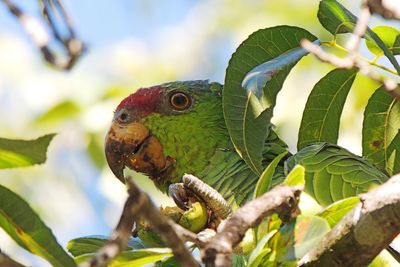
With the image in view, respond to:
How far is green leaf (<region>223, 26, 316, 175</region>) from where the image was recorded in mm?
2012

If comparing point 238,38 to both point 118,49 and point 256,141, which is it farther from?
point 256,141

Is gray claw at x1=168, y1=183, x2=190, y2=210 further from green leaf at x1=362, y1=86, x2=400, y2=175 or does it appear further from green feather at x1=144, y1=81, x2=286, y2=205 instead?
green leaf at x1=362, y1=86, x2=400, y2=175

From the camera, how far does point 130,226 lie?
1223 millimetres

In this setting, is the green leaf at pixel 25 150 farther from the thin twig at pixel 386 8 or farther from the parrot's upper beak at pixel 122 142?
the parrot's upper beak at pixel 122 142

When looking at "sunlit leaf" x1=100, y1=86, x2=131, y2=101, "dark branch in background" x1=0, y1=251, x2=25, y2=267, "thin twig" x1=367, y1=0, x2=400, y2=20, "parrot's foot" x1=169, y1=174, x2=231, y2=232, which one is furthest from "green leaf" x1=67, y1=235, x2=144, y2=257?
"sunlit leaf" x1=100, y1=86, x2=131, y2=101

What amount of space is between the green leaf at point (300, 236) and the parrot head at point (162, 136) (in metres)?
1.16

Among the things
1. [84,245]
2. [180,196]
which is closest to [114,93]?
[180,196]

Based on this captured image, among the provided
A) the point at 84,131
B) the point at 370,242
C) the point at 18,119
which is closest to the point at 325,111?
the point at 370,242

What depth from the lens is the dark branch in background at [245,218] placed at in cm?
128

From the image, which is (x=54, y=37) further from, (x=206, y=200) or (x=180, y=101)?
(x=180, y=101)

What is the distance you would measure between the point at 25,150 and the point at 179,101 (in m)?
1.39

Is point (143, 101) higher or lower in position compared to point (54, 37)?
higher

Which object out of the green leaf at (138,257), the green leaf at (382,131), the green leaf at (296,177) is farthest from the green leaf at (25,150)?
the green leaf at (382,131)

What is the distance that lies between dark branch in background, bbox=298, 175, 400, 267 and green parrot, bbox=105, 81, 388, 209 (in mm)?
896
